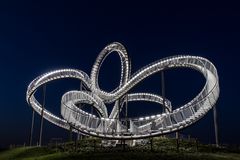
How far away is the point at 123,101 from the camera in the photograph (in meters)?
46.1

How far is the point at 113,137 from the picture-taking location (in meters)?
30.4

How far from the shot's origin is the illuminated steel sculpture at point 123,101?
28.8m

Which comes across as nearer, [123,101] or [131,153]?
[131,153]

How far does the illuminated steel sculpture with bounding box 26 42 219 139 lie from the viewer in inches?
1133

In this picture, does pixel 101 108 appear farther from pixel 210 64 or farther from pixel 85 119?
pixel 210 64

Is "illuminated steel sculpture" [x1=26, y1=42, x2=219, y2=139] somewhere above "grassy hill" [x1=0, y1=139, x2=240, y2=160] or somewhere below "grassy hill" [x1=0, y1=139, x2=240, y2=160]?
above

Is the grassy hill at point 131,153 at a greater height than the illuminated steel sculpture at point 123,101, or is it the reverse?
the illuminated steel sculpture at point 123,101

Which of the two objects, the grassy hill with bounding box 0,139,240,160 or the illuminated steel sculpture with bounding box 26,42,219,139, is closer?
the grassy hill with bounding box 0,139,240,160

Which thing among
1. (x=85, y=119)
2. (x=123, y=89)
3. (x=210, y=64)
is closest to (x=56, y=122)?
(x=123, y=89)

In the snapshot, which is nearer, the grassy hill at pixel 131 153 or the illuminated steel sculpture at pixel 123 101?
the grassy hill at pixel 131 153

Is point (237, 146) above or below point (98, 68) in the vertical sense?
below

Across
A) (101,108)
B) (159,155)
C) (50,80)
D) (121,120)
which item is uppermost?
(50,80)

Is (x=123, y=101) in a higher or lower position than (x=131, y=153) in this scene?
higher

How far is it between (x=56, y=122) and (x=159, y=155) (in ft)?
85.1
